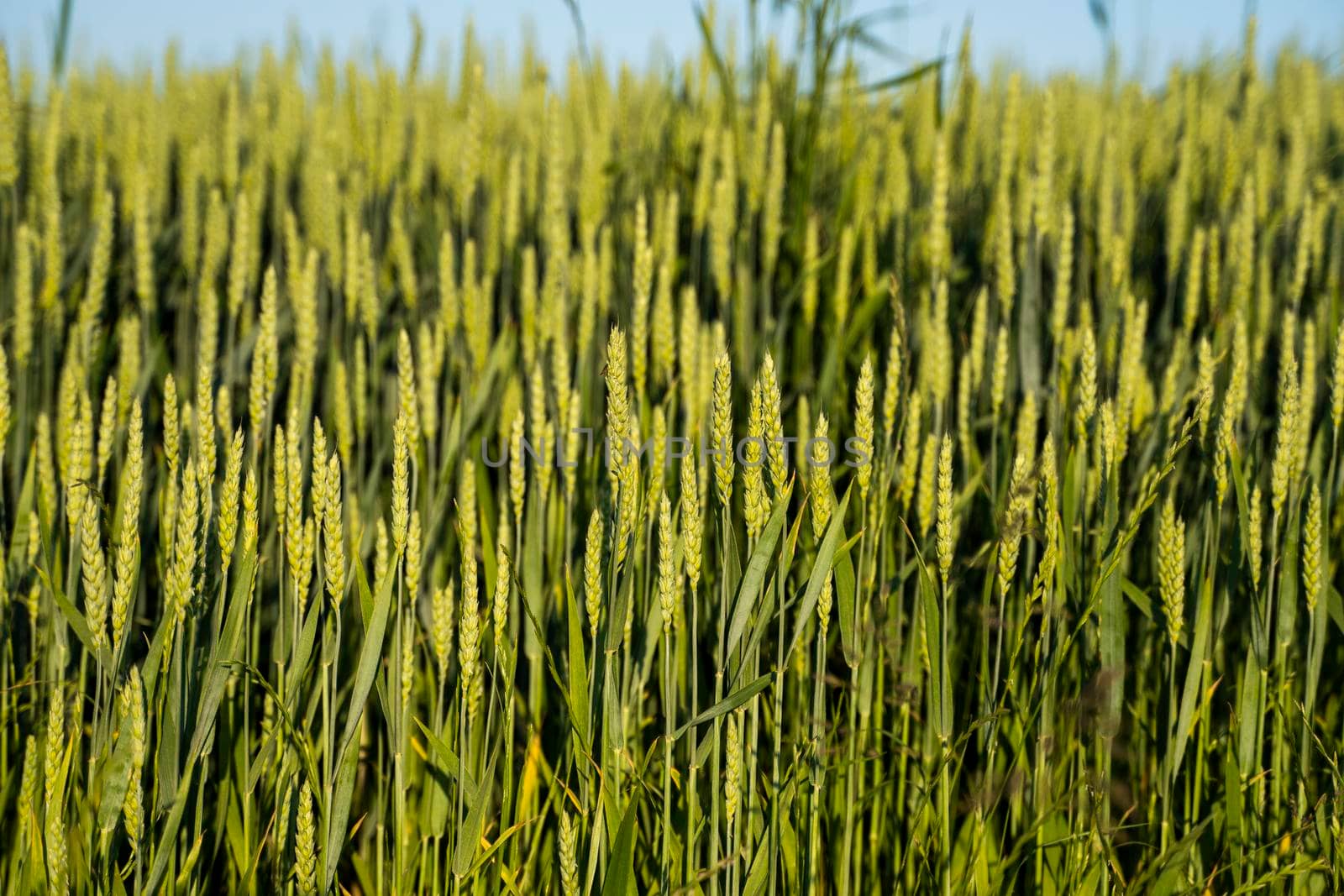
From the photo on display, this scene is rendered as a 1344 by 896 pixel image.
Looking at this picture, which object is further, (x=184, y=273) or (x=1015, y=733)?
(x=184, y=273)

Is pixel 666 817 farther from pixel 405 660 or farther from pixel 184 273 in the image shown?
pixel 184 273

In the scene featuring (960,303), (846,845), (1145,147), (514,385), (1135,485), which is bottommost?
(846,845)

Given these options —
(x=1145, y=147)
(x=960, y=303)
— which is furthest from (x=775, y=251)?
(x=1145, y=147)

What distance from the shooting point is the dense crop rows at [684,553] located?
0.76m

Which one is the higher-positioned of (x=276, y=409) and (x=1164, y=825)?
(x=276, y=409)

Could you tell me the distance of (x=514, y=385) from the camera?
1188 millimetres

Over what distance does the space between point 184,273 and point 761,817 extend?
1.54m

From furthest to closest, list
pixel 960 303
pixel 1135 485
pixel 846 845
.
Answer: pixel 960 303, pixel 1135 485, pixel 846 845

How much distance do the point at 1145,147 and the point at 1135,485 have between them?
1.25 meters

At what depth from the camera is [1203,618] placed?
88 centimetres

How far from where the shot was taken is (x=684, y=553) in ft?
2.36

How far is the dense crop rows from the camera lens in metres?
0.76

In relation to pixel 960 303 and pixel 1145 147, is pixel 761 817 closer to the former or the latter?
pixel 960 303

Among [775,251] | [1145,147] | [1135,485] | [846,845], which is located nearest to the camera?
[846,845]
